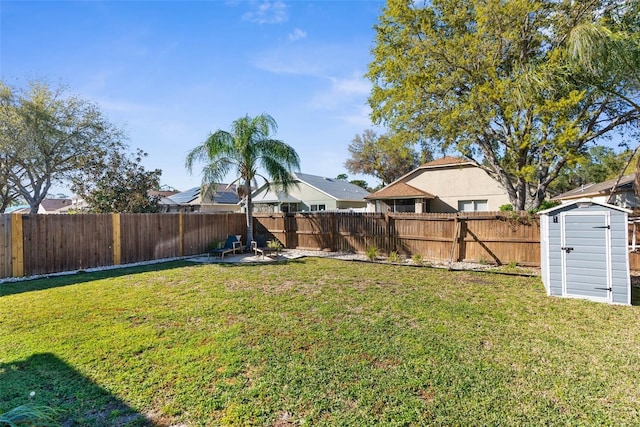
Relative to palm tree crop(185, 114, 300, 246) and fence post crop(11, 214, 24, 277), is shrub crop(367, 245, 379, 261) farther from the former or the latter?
fence post crop(11, 214, 24, 277)

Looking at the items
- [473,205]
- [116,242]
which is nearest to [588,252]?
[116,242]

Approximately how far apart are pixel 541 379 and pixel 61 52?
11.8 m

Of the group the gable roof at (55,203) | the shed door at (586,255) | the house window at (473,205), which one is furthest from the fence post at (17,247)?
the gable roof at (55,203)

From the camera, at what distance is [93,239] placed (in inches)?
380

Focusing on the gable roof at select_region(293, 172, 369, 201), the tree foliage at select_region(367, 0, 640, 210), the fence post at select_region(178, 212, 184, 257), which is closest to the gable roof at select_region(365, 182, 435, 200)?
the gable roof at select_region(293, 172, 369, 201)

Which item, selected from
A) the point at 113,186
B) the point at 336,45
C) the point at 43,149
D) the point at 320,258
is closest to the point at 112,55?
the point at 336,45

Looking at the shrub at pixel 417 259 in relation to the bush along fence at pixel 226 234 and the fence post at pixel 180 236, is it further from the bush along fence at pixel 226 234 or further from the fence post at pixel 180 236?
the fence post at pixel 180 236

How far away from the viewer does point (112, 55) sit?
8594mm

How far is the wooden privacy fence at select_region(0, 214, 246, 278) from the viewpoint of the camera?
8.18 metres

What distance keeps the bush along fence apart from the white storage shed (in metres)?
3.14

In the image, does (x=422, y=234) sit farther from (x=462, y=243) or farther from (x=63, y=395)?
(x=63, y=395)

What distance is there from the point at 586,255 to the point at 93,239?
495 inches

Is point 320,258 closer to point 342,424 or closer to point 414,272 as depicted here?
point 414,272

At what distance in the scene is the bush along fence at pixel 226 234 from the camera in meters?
8.49
